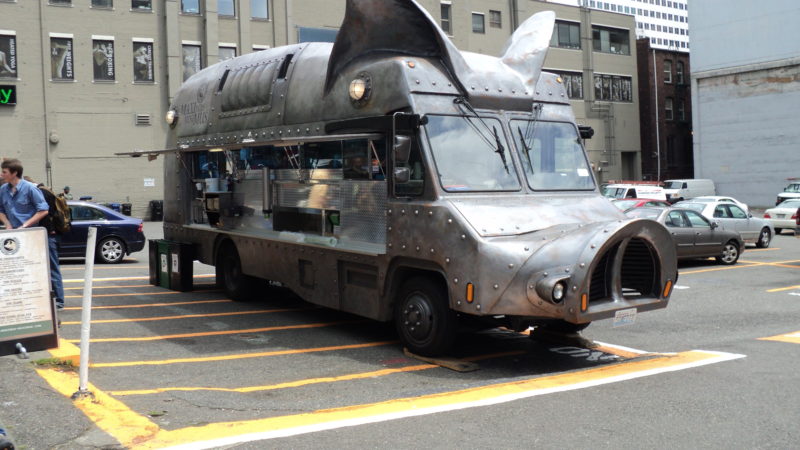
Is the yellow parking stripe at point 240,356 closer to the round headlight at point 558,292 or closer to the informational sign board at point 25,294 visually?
the informational sign board at point 25,294

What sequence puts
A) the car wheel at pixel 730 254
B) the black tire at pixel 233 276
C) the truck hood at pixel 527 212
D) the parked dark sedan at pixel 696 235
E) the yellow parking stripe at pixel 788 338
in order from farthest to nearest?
the car wheel at pixel 730 254 < the parked dark sedan at pixel 696 235 < the black tire at pixel 233 276 < the yellow parking stripe at pixel 788 338 < the truck hood at pixel 527 212

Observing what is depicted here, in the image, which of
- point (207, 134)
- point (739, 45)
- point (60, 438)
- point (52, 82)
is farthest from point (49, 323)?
point (739, 45)

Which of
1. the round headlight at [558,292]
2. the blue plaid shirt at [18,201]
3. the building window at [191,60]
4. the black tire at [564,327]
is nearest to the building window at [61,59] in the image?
the building window at [191,60]

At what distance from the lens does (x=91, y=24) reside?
120 ft

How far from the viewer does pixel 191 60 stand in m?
39.4

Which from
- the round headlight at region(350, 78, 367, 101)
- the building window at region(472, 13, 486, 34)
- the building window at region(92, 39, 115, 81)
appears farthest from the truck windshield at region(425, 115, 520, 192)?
the building window at region(472, 13, 486, 34)

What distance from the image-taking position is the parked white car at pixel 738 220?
22438 mm

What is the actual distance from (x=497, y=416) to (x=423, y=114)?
11.2 feet

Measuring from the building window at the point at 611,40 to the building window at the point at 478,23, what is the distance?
10.6m

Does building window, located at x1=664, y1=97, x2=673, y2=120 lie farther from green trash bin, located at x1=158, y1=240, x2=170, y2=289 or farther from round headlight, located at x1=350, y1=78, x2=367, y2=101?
round headlight, located at x1=350, y1=78, x2=367, y2=101

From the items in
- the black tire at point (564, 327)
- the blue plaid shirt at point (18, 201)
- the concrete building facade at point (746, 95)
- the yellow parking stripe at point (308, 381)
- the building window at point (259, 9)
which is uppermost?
the building window at point (259, 9)

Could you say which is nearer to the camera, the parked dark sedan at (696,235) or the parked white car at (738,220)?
the parked dark sedan at (696,235)

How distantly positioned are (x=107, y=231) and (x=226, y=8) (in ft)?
79.3

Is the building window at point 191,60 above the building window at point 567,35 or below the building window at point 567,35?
below
